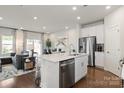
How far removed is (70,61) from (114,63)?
7.65ft

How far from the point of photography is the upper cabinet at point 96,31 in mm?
5027

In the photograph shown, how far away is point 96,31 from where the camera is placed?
208 inches

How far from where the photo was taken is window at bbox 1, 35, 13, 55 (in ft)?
23.1

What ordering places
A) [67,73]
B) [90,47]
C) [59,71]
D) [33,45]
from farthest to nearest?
[33,45]
[90,47]
[67,73]
[59,71]

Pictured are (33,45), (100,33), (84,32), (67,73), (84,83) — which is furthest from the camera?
(33,45)

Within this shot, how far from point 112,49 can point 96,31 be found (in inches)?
60.3

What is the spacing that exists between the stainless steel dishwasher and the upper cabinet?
2.93m

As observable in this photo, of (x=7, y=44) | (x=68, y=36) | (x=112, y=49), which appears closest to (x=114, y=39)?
(x=112, y=49)

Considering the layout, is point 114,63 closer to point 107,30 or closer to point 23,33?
point 107,30

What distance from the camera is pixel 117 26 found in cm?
380

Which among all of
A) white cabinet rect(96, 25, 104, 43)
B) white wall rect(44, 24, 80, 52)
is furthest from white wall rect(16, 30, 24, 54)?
white cabinet rect(96, 25, 104, 43)

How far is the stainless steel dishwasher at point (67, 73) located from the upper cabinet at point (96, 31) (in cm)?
293

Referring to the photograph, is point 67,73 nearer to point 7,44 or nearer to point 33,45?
point 7,44

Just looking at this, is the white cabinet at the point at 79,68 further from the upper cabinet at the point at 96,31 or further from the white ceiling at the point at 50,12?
the upper cabinet at the point at 96,31
